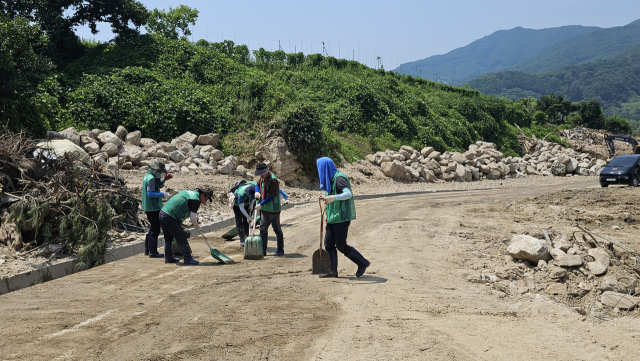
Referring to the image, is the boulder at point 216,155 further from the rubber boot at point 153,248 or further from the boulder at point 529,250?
the boulder at point 529,250

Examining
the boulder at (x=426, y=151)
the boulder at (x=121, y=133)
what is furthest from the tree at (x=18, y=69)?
the boulder at (x=426, y=151)

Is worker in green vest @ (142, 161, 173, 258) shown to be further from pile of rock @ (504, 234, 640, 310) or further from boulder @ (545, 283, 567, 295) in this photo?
boulder @ (545, 283, 567, 295)

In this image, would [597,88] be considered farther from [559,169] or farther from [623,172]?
[623,172]

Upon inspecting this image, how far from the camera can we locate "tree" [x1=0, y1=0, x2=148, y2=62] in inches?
966

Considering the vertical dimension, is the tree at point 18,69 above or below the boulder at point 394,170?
above

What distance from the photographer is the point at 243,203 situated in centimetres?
980

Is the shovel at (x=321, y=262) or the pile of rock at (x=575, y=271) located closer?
the pile of rock at (x=575, y=271)

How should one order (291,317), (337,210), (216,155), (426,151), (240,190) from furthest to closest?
(426,151), (216,155), (240,190), (337,210), (291,317)

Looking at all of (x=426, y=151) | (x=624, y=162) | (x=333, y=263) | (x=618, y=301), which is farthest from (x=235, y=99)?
(x=618, y=301)

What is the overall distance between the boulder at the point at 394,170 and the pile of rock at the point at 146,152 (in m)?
7.51

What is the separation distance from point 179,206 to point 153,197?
88 cm

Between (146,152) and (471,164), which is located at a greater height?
(146,152)

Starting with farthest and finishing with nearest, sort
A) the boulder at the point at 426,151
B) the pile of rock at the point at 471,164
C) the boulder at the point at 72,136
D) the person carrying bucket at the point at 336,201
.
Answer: the boulder at the point at 426,151
the pile of rock at the point at 471,164
the boulder at the point at 72,136
the person carrying bucket at the point at 336,201

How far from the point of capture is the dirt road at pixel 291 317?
14.9 ft
